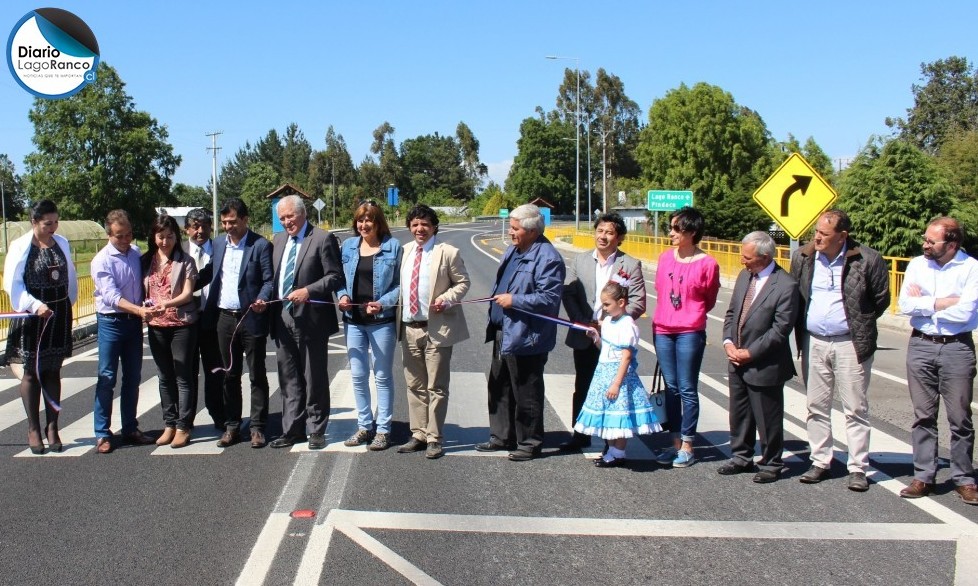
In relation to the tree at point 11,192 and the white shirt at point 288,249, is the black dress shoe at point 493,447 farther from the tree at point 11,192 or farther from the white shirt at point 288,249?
the tree at point 11,192

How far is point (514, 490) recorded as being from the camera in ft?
18.6

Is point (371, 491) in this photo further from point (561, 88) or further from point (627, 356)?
point (561, 88)

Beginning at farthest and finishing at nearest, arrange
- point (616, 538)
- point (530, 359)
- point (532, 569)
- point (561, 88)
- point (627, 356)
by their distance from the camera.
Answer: point (561, 88)
point (530, 359)
point (627, 356)
point (616, 538)
point (532, 569)

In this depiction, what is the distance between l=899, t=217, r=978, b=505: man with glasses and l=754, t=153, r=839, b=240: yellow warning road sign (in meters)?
6.40

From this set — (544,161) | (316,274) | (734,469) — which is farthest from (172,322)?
(544,161)

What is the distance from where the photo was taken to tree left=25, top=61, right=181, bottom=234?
227 ft

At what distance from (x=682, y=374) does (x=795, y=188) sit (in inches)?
267

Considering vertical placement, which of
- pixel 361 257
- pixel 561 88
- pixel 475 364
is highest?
pixel 561 88

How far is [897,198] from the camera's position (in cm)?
2409

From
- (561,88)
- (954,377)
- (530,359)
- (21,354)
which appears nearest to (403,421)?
(530,359)

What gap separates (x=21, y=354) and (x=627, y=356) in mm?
4694

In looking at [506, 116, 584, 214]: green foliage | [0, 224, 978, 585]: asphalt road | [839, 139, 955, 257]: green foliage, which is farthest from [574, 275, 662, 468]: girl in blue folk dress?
[506, 116, 584, 214]: green foliage

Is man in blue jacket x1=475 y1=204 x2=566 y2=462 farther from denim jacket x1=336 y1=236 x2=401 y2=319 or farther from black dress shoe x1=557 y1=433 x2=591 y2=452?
denim jacket x1=336 y1=236 x2=401 y2=319

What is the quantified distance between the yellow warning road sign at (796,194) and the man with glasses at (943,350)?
6396 millimetres
